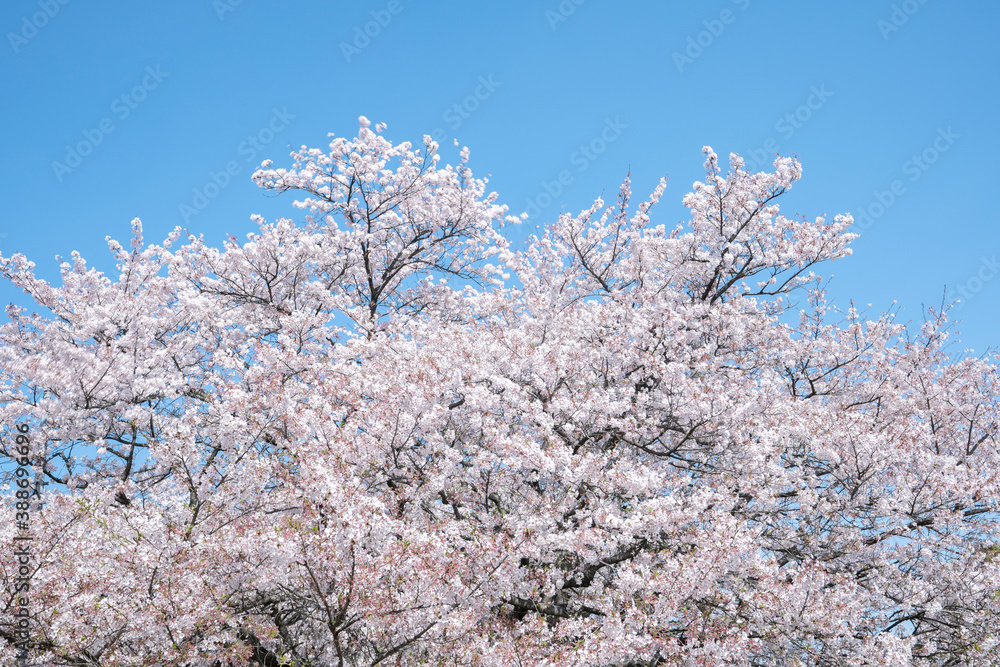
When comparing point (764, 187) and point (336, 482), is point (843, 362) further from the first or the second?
point (336, 482)

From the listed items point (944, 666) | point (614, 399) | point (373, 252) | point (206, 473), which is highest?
point (373, 252)

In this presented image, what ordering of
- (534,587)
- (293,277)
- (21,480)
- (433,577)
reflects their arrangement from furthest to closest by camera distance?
(293,277) < (21,480) < (534,587) < (433,577)

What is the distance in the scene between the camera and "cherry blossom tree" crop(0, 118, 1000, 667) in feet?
25.2

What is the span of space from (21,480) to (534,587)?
7960mm

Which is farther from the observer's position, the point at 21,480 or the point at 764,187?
the point at 764,187

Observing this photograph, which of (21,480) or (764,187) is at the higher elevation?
(764,187)

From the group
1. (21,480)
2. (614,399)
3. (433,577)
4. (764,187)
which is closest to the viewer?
(433,577)

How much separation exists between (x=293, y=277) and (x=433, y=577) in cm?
1044

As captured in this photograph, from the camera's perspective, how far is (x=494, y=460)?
9500 mm

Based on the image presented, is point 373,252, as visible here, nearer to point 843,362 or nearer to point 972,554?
point 843,362

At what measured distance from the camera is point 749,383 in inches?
460

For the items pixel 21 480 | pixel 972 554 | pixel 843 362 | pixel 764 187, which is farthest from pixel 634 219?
pixel 21 480

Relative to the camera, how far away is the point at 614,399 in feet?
37.1

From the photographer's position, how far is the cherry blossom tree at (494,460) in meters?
7.69
